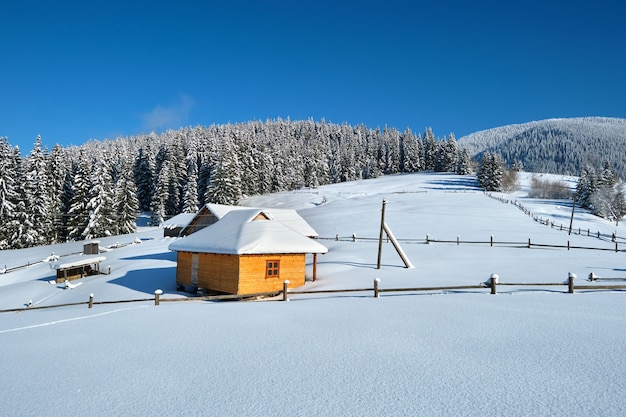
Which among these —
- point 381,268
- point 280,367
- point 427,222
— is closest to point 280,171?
point 427,222

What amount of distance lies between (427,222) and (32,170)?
49235mm

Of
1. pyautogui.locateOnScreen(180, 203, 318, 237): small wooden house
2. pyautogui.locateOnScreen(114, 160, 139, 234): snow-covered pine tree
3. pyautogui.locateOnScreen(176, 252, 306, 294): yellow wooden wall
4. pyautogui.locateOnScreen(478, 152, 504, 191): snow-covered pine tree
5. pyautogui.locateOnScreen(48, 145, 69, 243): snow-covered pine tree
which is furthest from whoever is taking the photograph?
pyautogui.locateOnScreen(478, 152, 504, 191): snow-covered pine tree

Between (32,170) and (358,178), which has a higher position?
(358,178)

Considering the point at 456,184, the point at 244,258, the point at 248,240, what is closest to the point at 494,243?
the point at 248,240

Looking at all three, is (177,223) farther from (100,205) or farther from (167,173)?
(167,173)

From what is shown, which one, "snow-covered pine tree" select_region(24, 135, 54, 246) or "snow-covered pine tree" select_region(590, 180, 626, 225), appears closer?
"snow-covered pine tree" select_region(24, 135, 54, 246)

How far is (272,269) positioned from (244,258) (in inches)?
75.0

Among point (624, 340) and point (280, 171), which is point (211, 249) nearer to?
point (624, 340)

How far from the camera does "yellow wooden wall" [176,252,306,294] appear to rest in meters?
22.4

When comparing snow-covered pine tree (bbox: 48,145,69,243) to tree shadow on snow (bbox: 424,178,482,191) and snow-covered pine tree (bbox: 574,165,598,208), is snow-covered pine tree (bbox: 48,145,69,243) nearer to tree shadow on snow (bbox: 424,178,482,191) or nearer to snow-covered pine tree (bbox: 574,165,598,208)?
tree shadow on snow (bbox: 424,178,482,191)

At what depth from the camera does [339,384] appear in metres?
6.81

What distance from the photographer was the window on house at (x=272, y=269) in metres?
23.2

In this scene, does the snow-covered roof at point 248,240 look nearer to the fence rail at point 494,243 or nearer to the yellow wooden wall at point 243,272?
the yellow wooden wall at point 243,272

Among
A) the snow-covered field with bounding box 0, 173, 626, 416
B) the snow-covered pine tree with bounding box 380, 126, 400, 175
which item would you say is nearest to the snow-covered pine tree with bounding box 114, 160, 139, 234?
the snow-covered field with bounding box 0, 173, 626, 416
